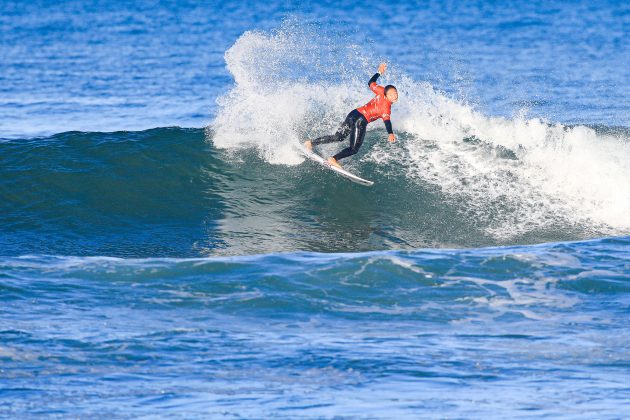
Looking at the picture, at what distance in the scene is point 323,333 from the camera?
10.9m

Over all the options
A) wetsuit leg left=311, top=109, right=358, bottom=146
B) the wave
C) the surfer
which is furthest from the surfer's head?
the wave

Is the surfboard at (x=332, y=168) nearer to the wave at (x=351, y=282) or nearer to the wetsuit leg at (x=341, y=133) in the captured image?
the wetsuit leg at (x=341, y=133)

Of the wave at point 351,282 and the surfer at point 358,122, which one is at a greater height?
the surfer at point 358,122

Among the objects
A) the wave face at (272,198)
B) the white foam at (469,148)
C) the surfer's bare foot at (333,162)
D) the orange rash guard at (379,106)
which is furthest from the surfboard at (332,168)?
the orange rash guard at (379,106)

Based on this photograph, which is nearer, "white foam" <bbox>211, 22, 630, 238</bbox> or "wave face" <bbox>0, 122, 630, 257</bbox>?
"wave face" <bbox>0, 122, 630, 257</bbox>

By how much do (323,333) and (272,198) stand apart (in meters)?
6.31

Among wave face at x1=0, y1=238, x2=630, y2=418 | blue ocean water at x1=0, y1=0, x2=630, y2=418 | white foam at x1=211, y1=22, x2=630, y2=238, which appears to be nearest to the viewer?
wave face at x1=0, y1=238, x2=630, y2=418

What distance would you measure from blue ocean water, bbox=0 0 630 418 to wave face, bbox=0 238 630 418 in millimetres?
34

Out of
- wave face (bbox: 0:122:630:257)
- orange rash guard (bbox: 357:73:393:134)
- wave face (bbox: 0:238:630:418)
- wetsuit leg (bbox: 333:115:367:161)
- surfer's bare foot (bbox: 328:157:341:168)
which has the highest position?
orange rash guard (bbox: 357:73:393:134)

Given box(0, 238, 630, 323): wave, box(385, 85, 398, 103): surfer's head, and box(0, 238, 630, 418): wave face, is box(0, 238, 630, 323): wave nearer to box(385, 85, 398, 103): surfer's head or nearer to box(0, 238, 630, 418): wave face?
box(0, 238, 630, 418): wave face

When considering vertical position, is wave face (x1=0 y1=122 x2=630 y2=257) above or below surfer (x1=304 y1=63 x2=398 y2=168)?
below

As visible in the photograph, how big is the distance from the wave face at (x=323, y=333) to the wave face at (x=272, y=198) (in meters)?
1.43

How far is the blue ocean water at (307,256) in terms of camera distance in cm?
950

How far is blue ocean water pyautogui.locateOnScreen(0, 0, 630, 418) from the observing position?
950 cm
